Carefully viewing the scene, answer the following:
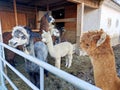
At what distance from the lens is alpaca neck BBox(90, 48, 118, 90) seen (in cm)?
97

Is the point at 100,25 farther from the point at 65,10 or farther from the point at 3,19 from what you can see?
the point at 3,19

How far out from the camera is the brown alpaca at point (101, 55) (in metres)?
0.94

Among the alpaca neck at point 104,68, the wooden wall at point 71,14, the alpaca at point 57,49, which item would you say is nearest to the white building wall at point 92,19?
the wooden wall at point 71,14

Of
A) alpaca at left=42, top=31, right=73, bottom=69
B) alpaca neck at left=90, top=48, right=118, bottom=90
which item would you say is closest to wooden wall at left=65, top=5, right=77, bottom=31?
alpaca at left=42, top=31, right=73, bottom=69

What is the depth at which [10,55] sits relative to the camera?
349cm

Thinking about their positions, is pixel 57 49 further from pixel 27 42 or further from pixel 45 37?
pixel 27 42

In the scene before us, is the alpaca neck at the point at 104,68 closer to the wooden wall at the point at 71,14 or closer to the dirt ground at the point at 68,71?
A: the dirt ground at the point at 68,71

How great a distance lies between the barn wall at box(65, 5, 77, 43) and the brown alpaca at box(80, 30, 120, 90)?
5.41 meters

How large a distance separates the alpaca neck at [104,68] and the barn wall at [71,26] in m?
5.40

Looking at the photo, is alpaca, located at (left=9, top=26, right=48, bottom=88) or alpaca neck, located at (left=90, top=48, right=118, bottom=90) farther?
alpaca, located at (left=9, top=26, right=48, bottom=88)

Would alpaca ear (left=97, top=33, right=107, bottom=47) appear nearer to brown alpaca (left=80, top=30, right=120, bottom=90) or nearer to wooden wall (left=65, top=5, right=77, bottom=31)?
brown alpaca (left=80, top=30, right=120, bottom=90)

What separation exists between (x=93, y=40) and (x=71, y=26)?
5749 mm

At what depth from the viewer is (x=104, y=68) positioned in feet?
3.23

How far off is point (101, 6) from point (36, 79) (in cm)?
489
